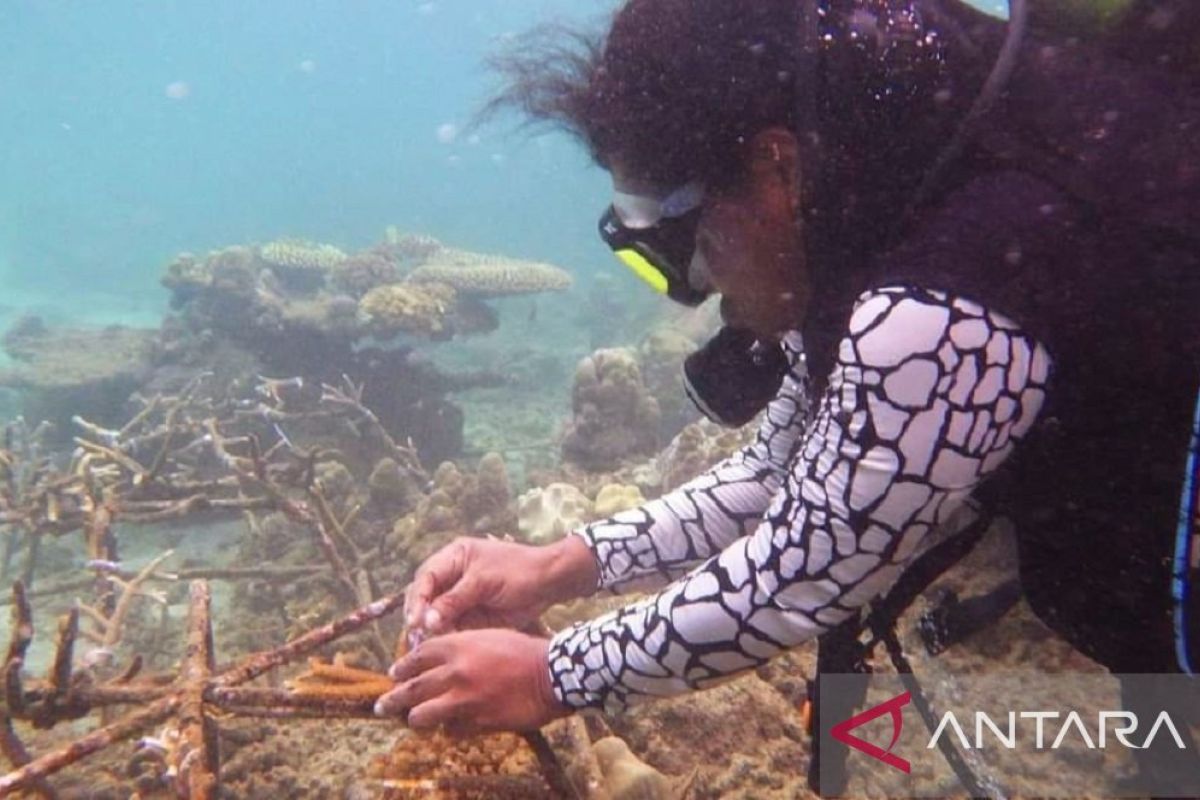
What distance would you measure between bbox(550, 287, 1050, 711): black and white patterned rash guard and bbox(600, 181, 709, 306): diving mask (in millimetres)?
528

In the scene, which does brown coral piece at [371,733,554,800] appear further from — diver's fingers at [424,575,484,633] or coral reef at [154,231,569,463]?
coral reef at [154,231,569,463]

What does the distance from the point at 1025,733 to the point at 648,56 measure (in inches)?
111

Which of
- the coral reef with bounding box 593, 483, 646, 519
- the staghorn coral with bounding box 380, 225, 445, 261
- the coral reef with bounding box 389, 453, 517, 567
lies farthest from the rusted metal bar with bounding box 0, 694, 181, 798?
the staghorn coral with bounding box 380, 225, 445, 261

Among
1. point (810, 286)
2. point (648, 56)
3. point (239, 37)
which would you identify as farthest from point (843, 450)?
point (239, 37)

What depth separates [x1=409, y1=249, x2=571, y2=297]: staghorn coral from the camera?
12820 millimetres

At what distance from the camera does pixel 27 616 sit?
8.12 feet

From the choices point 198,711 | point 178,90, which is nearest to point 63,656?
point 198,711

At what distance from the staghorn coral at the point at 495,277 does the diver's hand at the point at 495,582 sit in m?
10.8

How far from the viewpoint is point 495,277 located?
1320cm

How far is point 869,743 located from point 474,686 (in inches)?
68.7

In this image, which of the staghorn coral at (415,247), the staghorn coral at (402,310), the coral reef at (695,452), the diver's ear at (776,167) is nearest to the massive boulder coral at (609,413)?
the coral reef at (695,452)

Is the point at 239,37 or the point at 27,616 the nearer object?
the point at 27,616

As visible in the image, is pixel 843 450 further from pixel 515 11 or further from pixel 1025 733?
pixel 515 11

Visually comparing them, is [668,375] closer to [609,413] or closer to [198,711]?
[609,413]
